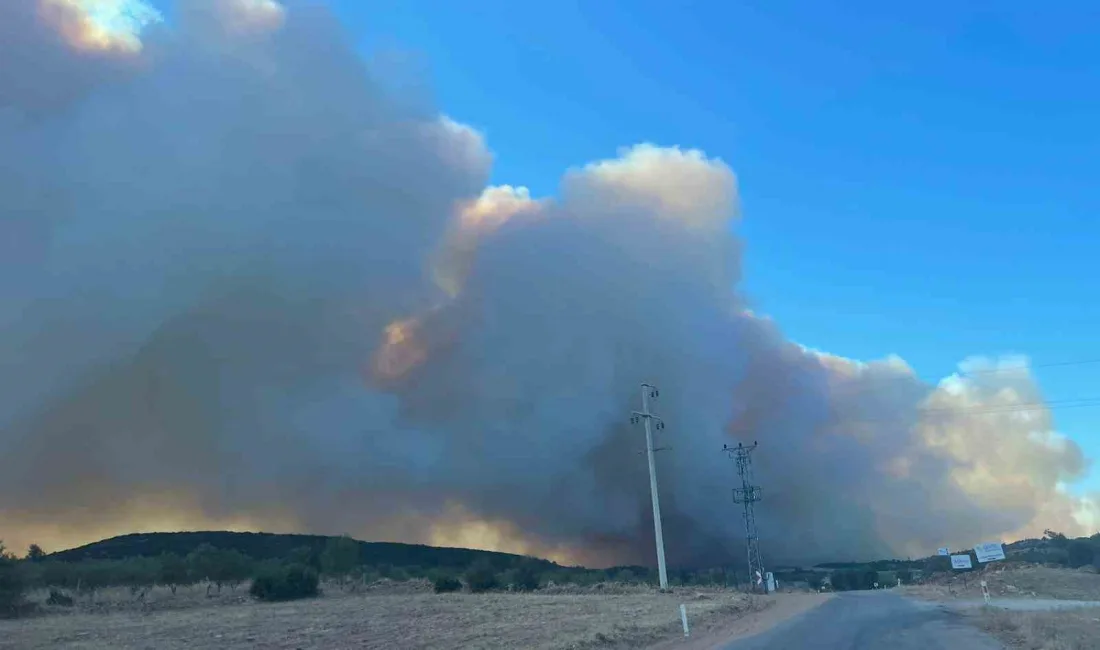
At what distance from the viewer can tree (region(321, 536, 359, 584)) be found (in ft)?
321

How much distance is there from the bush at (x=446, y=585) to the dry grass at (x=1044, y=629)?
181 feet

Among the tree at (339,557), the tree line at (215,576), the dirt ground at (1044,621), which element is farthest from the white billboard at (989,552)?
the tree at (339,557)

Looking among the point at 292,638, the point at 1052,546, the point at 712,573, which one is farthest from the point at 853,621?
the point at 1052,546

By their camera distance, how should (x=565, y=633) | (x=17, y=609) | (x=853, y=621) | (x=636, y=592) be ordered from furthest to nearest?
(x=636, y=592), (x=17, y=609), (x=853, y=621), (x=565, y=633)

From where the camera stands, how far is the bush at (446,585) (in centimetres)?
7869

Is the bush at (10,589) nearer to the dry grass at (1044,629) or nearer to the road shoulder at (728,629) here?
the road shoulder at (728,629)

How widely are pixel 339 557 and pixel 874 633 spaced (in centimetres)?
8889

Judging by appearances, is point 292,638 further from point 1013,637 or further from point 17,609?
point 17,609

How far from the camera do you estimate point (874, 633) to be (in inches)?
1121

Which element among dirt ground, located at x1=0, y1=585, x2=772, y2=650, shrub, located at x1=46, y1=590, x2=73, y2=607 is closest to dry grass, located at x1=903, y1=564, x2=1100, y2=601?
dirt ground, located at x1=0, y1=585, x2=772, y2=650

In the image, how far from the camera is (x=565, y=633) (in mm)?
29750

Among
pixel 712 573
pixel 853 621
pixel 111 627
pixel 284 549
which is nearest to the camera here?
pixel 853 621

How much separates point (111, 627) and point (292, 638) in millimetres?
13418

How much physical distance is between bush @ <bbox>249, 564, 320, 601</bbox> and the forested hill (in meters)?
66.6
